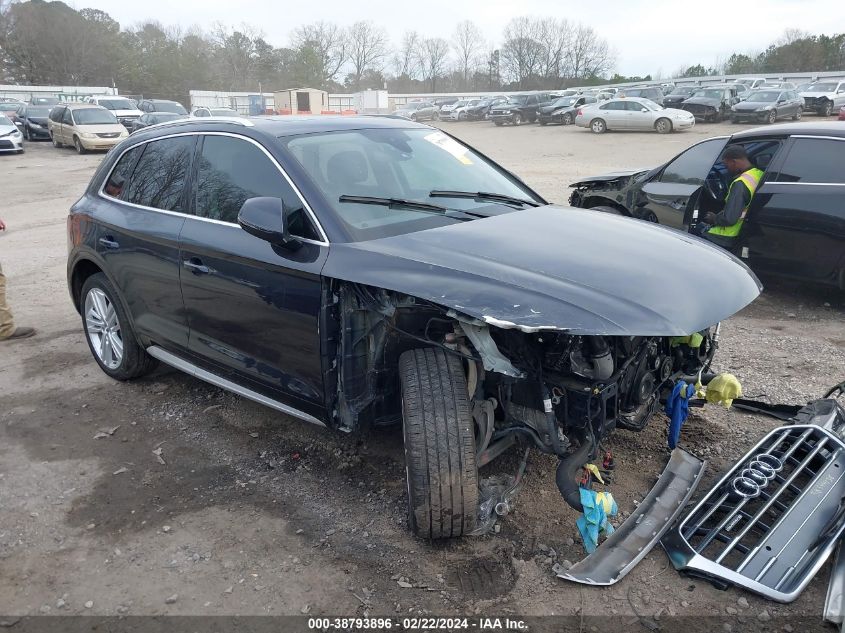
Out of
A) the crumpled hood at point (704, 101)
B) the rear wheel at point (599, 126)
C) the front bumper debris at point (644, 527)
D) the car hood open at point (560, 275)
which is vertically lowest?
the front bumper debris at point (644, 527)

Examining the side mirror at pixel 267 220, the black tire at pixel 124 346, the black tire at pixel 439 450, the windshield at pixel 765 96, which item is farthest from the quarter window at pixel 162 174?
the windshield at pixel 765 96

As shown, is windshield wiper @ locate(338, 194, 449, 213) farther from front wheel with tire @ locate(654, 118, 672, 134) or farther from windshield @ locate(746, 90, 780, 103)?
windshield @ locate(746, 90, 780, 103)

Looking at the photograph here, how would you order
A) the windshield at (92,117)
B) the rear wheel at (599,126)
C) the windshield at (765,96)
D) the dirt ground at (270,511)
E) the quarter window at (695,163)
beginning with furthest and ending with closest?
the rear wheel at (599,126), the windshield at (765,96), the windshield at (92,117), the quarter window at (695,163), the dirt ground at (270,511)

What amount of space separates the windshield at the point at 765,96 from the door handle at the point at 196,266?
29908 mm

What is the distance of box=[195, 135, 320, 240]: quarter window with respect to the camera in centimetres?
345

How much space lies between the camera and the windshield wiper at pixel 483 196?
3836 millimetres

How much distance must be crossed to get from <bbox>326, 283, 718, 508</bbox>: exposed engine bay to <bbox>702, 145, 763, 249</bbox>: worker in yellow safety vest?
10.9 feet

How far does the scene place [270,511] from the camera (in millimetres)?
3475

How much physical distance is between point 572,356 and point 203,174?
8.03ft

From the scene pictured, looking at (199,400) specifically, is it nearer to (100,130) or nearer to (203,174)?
(203,174)

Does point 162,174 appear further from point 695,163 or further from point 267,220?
point 695,163

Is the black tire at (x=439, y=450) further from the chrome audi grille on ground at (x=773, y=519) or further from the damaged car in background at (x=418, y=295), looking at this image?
the chrome audi grille on ground at (x=773, y=519)

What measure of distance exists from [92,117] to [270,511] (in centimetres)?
2565

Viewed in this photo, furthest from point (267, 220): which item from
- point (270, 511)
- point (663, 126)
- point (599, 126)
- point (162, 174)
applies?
point (599, 126)
